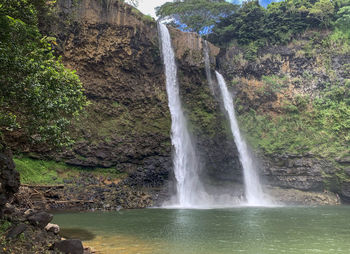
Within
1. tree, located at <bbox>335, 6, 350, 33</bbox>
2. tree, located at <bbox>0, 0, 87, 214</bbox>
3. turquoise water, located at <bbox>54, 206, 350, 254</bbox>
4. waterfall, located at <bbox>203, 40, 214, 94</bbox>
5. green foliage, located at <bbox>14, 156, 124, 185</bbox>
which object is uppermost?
tree, located at <bbox>335, 6, 350, 33</bbox>

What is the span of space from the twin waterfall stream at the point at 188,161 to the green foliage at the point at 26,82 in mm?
15233

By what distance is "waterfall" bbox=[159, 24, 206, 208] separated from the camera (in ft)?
80.2

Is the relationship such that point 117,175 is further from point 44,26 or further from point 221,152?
point 44,26

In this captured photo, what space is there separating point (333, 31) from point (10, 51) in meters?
37.5

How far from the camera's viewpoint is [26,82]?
328 inches

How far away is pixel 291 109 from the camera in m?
31.6

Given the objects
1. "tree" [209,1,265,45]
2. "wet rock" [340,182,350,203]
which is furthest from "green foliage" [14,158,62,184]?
"tree" [209,1,265,45]

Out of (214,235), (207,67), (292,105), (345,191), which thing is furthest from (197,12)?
(214,235)

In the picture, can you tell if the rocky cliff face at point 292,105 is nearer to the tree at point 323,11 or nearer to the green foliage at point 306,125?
the green foliage at point 306,125

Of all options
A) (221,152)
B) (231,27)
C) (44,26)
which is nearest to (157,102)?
(221,152)

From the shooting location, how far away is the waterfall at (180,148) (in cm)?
2445

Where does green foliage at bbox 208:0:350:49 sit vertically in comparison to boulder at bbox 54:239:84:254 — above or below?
above

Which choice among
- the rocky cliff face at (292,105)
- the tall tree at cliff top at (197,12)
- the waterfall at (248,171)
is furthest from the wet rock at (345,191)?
the tall tree at cliff top at (197,12)

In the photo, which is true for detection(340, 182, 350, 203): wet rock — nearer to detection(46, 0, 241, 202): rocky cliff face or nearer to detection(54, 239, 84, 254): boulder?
detection(46, 0, 241, 202): rocky cliff face
